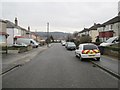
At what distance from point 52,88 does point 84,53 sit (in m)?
10.7

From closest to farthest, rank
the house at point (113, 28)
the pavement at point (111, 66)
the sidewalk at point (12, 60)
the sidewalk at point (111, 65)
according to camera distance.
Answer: the pavement at point (111, 66)
the sidewalk at point (111, 65)
the sidewalk at point (12, 60)
the house at point (113, 28)

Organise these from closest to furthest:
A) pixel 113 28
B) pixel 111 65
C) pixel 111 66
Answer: pixel 111 66 → pixel 111 65 → pixel 113 28

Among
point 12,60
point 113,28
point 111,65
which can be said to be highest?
point 113,28

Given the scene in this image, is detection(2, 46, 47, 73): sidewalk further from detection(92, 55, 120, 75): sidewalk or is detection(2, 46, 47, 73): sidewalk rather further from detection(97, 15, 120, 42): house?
detection(97, 15, 120, 42): house

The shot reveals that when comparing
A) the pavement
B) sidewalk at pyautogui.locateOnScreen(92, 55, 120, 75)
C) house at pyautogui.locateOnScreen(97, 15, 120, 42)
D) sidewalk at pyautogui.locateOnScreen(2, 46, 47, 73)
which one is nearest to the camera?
the pavement

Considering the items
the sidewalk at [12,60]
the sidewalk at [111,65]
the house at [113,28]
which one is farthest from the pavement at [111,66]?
the house at [113,28]

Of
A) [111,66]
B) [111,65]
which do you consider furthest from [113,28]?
[111,66]

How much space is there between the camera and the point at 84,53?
17.6 metres

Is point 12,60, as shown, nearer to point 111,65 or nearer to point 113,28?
point 111,65

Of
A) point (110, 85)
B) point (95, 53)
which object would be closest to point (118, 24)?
point (95, 53)

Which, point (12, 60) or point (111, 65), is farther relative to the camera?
point (12, 60)

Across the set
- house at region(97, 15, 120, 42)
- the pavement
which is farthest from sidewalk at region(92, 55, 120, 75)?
house at region(97, 15, 120, 42)

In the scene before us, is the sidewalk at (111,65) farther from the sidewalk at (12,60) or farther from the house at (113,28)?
the house at (113,28)

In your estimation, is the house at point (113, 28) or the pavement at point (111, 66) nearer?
the pavement at point (111, 66)
